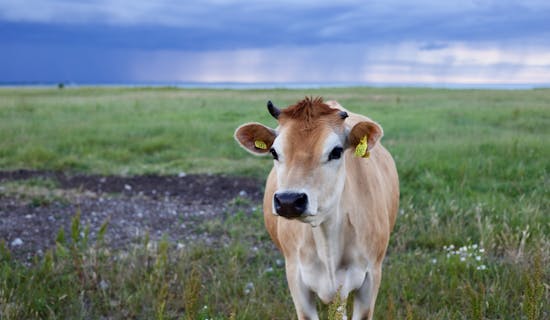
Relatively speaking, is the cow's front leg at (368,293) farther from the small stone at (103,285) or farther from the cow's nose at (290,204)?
the small stone at (103,285)

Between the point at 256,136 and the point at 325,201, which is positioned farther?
the point at 256,136

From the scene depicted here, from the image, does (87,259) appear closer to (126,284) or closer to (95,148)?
(126,284)

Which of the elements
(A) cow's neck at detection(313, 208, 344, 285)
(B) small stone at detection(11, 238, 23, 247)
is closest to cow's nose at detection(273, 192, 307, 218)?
(A) cow's neck at detection(313, 208, 344, 285)

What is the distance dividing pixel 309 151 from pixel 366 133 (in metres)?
0.51

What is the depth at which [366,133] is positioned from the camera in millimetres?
4035

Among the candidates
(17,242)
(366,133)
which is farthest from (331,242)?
(17,242)

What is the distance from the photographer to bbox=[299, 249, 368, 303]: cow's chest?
428 centimetres

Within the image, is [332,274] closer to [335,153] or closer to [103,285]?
[335,153]

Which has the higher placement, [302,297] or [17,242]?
[302,297]

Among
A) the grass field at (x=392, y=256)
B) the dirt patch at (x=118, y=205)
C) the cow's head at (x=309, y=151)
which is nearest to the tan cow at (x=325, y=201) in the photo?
the cow's head at (x=309, y=151)

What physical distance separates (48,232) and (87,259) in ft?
5.34

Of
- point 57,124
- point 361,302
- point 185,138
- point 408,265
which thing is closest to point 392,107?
point 185,138

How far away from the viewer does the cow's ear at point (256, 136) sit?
13.8 feet

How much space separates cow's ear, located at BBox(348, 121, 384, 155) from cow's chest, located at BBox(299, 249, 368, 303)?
3.05 ft
